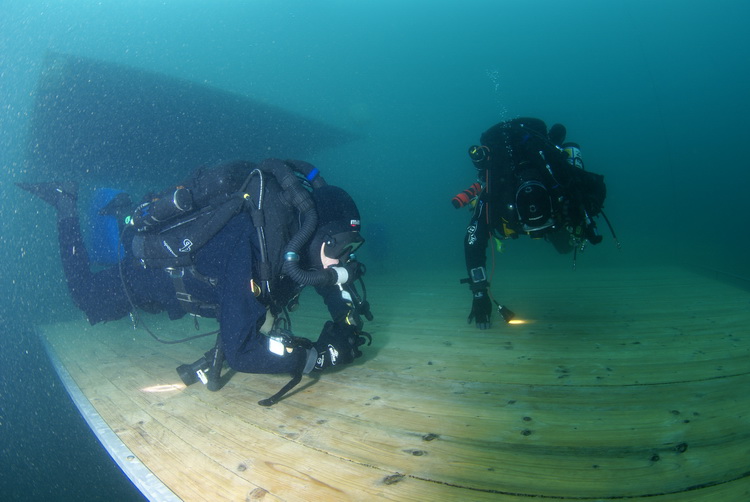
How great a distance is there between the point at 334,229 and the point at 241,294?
33.3 inches

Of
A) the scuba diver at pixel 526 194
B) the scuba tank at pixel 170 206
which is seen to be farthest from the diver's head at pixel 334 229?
the scuba diver at pixel 526 194

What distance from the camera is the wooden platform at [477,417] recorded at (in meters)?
1.68

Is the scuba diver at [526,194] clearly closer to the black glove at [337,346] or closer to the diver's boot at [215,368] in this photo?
the black glove at [337,346]

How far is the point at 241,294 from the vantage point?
8.54 feet

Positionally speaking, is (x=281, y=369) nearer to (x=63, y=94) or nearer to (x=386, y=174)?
(x=63, y=94)

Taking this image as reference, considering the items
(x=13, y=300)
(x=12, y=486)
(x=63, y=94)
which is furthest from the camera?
(x=13, y=300)

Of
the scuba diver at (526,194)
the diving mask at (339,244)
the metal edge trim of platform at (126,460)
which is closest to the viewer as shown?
the metal edge trim of platform at (126,460)

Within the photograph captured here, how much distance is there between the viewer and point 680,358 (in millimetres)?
3074

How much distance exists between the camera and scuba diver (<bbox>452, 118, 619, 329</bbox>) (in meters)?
3.35

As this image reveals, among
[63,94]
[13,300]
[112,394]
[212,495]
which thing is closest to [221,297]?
[212,495]

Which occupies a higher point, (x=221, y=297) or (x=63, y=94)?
(x=63, y=94)

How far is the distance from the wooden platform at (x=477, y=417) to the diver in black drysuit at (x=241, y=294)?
38 cm

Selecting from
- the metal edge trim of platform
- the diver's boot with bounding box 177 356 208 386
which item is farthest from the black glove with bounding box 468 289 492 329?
the metal edge trim of platform

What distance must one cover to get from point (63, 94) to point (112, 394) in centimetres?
900
